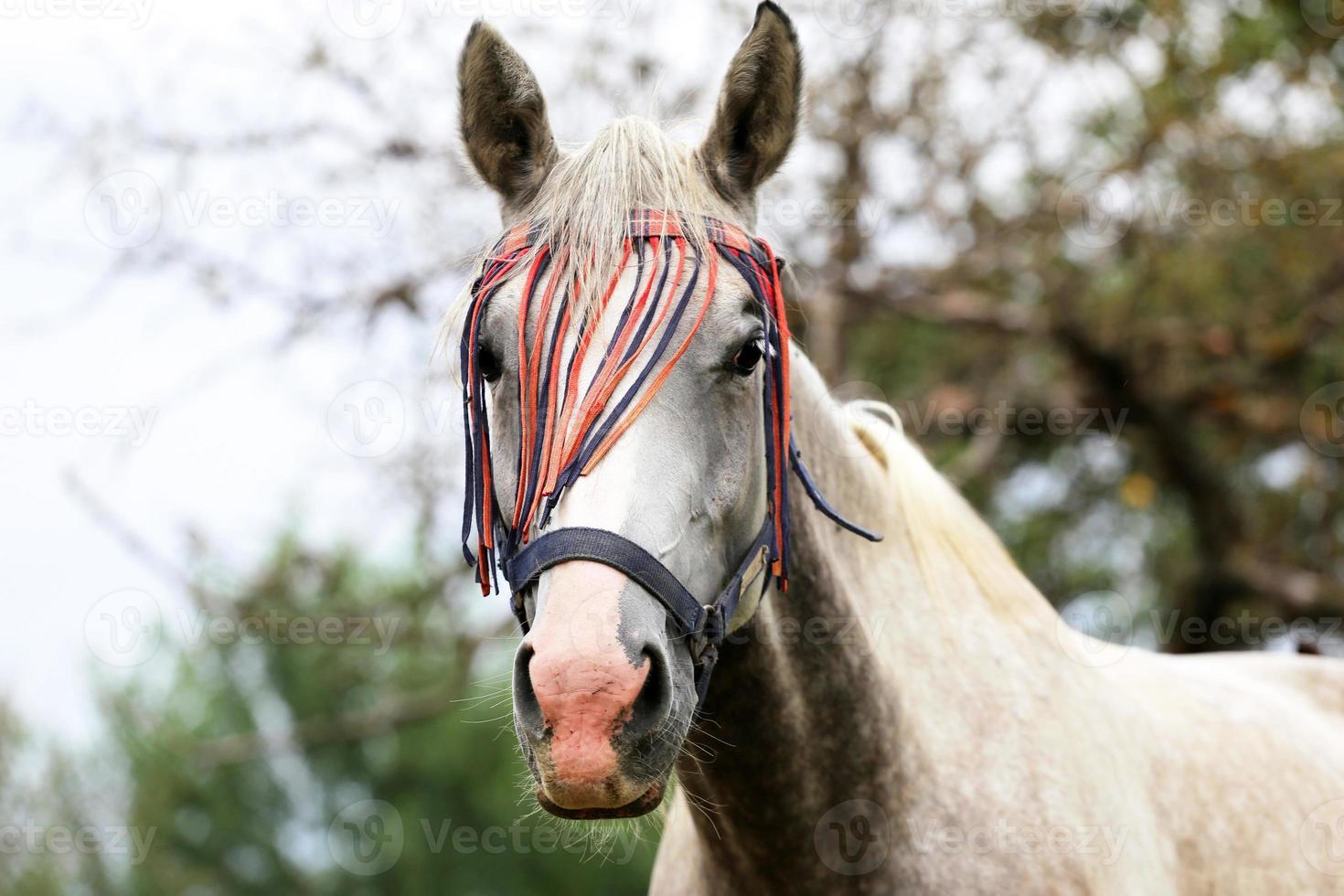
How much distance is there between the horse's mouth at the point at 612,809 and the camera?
2096 mm

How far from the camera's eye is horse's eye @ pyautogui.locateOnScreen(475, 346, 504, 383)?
2.54 meters

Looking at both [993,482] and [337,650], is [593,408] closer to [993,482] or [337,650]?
[993,482]

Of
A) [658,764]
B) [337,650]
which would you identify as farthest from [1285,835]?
[337,650]

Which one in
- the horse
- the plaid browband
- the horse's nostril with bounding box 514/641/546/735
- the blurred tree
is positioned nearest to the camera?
the horse's nostril with bounding box 514/641/546/735

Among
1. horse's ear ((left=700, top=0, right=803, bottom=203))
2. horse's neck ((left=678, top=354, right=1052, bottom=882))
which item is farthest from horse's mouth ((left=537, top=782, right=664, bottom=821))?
horse's ear ((left=700, top=0, right=803, bottom=203))

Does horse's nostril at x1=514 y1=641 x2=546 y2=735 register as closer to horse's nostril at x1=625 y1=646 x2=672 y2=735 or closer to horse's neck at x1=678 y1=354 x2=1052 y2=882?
horse's nostril at x1=625 y1=646 x2=672 y2=735

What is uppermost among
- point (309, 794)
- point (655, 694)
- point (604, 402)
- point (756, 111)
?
point (756, 111)

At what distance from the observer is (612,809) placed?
210cm

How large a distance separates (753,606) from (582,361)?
660 millimetres

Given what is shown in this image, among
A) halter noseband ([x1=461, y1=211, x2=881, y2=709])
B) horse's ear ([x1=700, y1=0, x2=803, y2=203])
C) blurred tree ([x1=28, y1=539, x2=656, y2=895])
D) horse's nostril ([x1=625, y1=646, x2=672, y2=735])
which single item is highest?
horse's ear ([x1=700, y1=0, x2=803, y2=203])

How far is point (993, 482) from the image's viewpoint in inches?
426

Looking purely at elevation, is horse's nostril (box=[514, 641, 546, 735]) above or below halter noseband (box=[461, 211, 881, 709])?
below

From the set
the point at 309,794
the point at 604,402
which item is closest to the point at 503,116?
the point at 604,402

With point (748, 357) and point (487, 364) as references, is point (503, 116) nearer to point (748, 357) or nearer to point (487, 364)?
point (487, 364)
